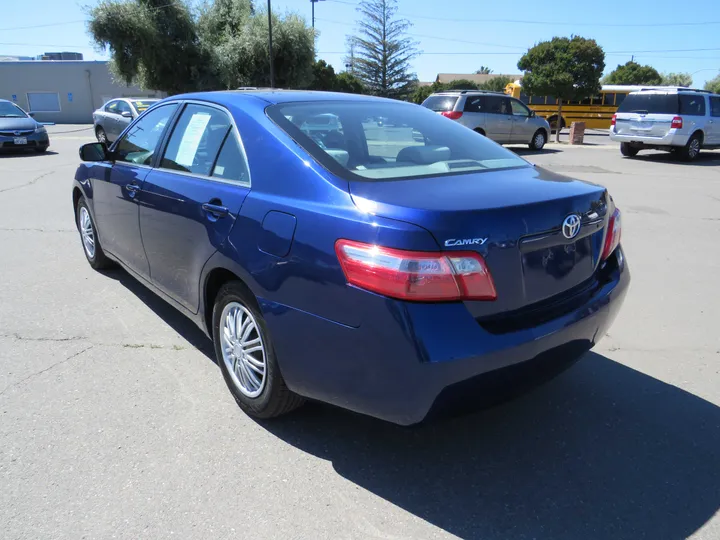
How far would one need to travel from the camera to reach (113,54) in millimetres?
31500

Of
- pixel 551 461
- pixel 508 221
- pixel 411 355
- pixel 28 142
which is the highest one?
pixel 508 221

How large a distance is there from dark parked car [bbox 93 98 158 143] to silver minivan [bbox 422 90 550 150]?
27.6 feet

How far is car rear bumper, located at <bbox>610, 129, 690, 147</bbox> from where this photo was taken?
1577 centimetres

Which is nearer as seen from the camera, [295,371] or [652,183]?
[295,371]

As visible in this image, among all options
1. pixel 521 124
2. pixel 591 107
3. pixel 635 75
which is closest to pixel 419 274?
pixel 521 124

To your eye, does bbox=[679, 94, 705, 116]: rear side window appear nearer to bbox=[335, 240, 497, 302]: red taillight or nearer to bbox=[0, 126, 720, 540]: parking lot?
bbox=[0, 126, 720, 540]: parking lot

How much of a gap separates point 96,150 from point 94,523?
3196mm

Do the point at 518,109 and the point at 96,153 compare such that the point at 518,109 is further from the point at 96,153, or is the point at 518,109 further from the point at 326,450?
the point at 326,450

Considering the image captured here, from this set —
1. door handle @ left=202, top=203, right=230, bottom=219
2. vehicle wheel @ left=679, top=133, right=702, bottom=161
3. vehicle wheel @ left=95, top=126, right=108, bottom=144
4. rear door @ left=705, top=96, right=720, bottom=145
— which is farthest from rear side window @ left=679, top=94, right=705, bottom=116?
vehicle wheel @ left=95, top=126, right=108, bottom=144

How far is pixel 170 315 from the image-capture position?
14.5 ft

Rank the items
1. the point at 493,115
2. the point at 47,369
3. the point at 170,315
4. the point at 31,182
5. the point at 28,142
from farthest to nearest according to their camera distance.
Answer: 1. the point at 493,115
2. the point at 28,142
3. the point at 31,182
4. the point at 170,315
5. the point at 47,369

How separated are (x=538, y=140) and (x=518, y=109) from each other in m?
1.41

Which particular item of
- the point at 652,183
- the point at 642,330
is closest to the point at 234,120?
the point at 642,330

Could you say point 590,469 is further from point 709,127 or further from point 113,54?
point 113,54
